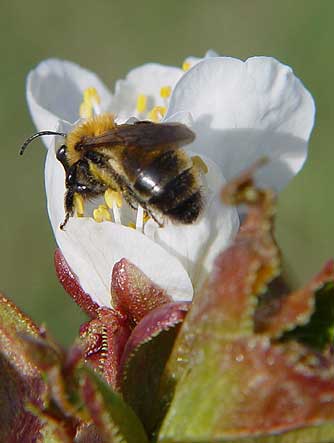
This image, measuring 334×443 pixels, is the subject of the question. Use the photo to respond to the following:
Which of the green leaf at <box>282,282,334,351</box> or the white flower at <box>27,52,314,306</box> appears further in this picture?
the white flower at <box>27,52,314,306</box>

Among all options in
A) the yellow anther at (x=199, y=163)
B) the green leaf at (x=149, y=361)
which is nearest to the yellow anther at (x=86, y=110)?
the yellow anther at (x=199, y=163)

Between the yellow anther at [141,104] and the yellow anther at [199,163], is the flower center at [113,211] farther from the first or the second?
the yellow anther at [141,104]

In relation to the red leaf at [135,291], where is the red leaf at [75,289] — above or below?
below

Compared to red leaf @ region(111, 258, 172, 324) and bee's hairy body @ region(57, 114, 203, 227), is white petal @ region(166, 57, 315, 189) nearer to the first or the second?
bee's hairy body @ region(57, 114, 203, 227)

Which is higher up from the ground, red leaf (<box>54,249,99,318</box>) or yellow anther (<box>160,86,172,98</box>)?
yellow anther (<box>160,86,172,98</box>)

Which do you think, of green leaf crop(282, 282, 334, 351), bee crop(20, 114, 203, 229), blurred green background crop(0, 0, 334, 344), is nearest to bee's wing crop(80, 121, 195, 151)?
bee crop(20, 114, 203, 229)

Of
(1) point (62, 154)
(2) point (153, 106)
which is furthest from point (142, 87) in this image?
(1) point (62, 154)
